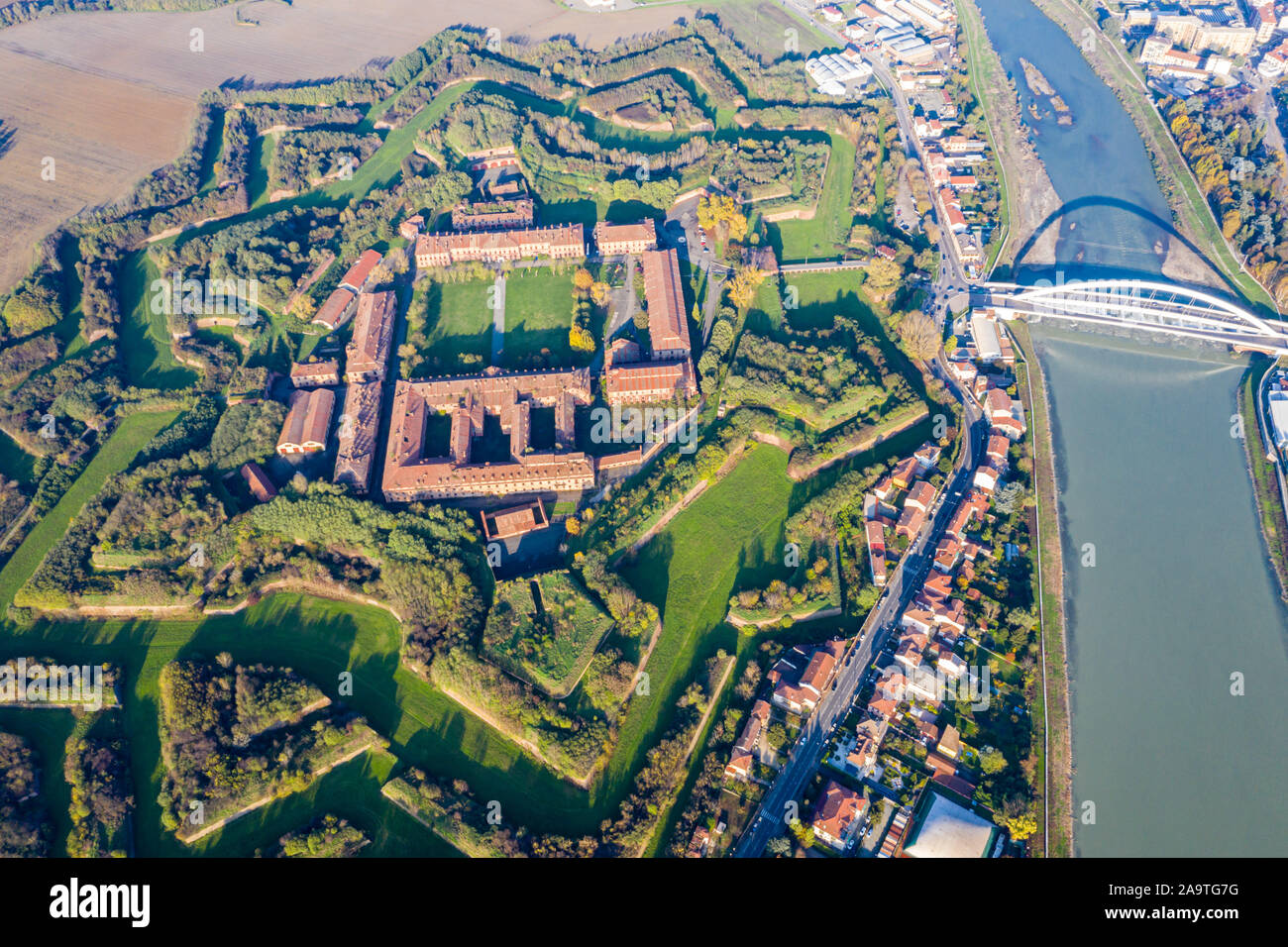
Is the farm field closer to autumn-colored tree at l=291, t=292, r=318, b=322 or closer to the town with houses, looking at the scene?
autumn-colored tree at l=291, t=292, r=318, b=322

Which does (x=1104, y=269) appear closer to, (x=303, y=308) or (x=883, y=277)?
(x=883, y=277)

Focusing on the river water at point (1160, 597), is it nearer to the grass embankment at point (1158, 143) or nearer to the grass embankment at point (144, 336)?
the grass embankment at point (1158, 143)

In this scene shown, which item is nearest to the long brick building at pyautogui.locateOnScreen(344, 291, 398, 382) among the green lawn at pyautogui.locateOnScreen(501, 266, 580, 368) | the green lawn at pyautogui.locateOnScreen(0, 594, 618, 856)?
the green lawn at pyautogui.locateOnScreen(501, 266, 580, 368)

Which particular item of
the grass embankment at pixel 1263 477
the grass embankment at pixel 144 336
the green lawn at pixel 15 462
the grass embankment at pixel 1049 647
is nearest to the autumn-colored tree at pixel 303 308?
the grass embankment at pixel 144 336

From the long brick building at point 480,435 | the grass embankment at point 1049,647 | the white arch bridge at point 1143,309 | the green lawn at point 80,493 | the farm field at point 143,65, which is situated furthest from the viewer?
the farm field at point 143,65

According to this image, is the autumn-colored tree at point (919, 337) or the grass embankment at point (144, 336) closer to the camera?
the autumn-colored tree at point (919, 337)

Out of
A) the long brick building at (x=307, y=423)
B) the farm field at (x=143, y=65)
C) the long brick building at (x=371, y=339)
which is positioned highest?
the farm field at (x=143, y=65)
